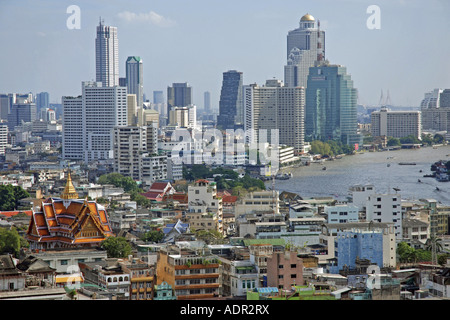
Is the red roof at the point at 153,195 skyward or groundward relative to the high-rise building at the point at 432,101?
groundward

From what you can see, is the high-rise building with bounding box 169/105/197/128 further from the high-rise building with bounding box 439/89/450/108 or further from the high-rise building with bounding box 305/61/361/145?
the high-rise building with bounding box 439/89/450/108

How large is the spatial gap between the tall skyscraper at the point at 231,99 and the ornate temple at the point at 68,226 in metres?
19.2

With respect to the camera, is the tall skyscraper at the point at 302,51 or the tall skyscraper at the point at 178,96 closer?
the tall skyscraper at the point at 302,51

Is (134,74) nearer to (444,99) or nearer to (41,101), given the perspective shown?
(41,101)

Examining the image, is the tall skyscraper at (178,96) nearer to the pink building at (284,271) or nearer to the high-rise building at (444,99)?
the high-rise building at (444,99)

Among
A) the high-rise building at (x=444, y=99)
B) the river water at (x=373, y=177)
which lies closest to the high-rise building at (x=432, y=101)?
the high-rise building at (x=444, y=99)

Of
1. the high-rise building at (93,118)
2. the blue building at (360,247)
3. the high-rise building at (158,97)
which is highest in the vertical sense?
the high-rise building at (158,97)

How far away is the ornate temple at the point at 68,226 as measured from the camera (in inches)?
239

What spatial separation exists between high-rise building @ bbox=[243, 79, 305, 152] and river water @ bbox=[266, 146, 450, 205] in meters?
1.67

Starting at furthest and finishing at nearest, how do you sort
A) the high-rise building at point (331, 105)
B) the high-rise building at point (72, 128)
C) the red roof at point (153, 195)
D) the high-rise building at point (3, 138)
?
the high-rise building at point (331, 105) → the high-rise building at point (3, 138) → the high-rise building at point (72, 128) → the red roof at point (153, 195)

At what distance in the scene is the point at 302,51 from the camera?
2284cm

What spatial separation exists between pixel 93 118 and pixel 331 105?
26.3 ft

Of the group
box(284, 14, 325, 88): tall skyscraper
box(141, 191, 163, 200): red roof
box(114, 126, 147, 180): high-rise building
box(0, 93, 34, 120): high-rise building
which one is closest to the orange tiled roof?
box(141, 191, 163, 200): red roof

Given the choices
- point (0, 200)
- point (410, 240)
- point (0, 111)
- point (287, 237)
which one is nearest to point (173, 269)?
point (287, 237)
